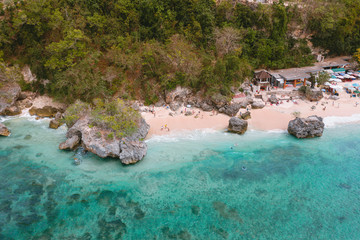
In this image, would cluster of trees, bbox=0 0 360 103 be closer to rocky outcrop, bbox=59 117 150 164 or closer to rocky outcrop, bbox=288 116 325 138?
rocky outcrop, bbox=59 117 150 164

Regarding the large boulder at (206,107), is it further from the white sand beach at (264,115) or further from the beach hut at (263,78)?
the beach hut at (263,78)

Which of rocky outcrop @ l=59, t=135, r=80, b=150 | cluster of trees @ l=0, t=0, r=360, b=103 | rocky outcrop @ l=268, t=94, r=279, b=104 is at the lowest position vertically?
rocky outcrop @ l=59, t=135, r=80, b=150

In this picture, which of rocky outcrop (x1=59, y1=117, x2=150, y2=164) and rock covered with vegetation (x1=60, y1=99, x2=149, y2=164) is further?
rock covered with vegetation (x1=60, y1=99, x2=149, y2=164)

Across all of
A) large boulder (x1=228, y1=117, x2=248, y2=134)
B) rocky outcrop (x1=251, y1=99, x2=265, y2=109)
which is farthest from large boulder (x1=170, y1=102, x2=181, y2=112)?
rocky outcrop (x1=251, y1=99, x2=265, y2=109)

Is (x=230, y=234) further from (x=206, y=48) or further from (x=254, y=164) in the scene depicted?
(x=206, y=48)

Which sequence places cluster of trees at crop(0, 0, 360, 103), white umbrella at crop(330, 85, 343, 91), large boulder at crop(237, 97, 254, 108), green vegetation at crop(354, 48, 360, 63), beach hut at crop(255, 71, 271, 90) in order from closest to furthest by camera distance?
cluster of trees at crop(0, 0, 360, 103) → large boulder at crop(237, 97, 254, 108) → white umbrella at crop(330, 85, 343, 91) → beach hut at crop(255, 71, 271, 90) → green vegetation at crop(354, 48, 360, 63)

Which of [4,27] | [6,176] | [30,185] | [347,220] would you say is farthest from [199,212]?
[4,27]
